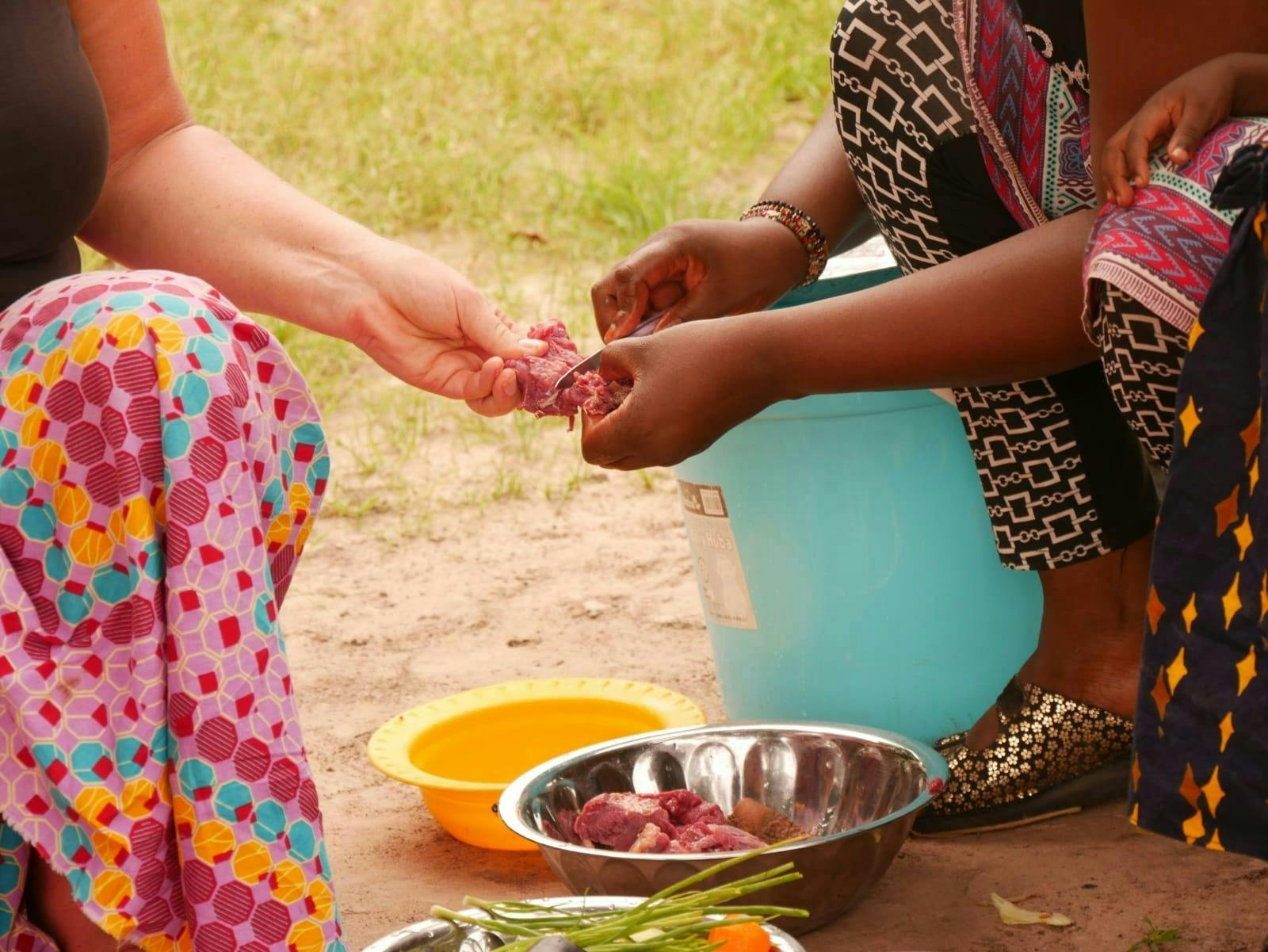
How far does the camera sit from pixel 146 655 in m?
1.34

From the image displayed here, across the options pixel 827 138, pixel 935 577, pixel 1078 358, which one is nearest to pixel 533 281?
pixel 827 138

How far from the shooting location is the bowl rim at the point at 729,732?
1.72m

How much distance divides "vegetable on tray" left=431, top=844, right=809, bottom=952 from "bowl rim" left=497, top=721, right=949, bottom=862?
123 mm

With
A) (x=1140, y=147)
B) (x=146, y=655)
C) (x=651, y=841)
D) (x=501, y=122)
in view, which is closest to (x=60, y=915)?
(x=146, y=655)

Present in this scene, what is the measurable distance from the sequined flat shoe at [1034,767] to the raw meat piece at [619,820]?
1.37 feet

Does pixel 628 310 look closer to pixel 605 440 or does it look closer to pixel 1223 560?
pixel 605 440

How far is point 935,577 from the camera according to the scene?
2.16 metres

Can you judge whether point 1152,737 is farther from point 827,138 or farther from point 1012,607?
point 827,138

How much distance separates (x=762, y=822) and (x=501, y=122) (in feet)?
13.8

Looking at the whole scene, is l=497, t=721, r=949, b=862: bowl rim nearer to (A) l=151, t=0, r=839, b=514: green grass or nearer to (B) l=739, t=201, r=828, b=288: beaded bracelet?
(B) l=739, t=201, r=828, b=288: beaded bracelet

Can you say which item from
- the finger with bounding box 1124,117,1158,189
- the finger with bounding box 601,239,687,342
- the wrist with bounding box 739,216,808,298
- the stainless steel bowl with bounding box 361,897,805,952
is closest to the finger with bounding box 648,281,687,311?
the finger with bounding box 601,239,687,342

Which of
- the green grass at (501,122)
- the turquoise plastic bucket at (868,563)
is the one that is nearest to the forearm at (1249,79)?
the turquoise plastic bucket at (868,563)

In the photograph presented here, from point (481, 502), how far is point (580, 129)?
8.65ft

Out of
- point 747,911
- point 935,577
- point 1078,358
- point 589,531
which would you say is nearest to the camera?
point 747,911
